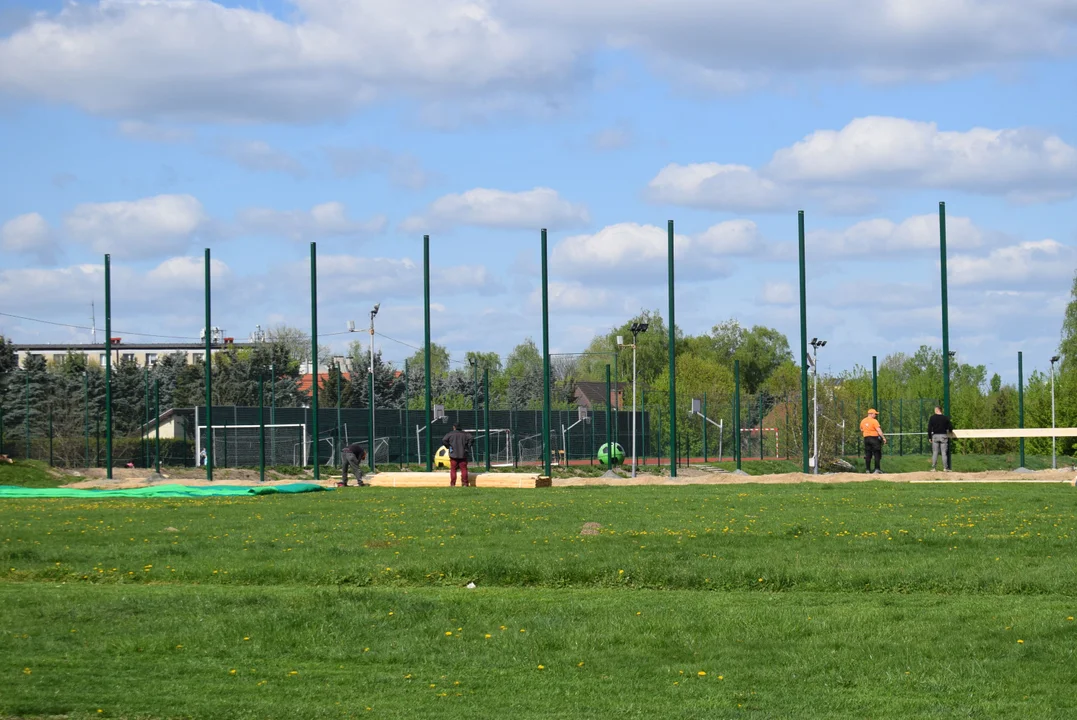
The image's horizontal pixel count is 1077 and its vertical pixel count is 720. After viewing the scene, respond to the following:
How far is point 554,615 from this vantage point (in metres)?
12.5

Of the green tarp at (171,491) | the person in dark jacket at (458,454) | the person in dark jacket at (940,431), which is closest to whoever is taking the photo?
the green tarp at (171,491)

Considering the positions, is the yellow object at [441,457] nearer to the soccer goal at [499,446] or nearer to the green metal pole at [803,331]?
the soccer goal at [499,446]

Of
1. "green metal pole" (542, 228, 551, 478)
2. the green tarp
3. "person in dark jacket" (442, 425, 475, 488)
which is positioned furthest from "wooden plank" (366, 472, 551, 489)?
"green metal pole" (542, 228, 551, 478)

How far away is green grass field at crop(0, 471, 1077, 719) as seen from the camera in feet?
31.3

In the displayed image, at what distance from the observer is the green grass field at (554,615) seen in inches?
376

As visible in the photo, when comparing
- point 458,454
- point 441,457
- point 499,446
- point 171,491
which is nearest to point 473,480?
point 458,454

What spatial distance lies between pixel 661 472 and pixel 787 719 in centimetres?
4166

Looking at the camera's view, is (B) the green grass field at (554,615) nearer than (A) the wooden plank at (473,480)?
Yes

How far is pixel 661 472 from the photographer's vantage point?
50.2m

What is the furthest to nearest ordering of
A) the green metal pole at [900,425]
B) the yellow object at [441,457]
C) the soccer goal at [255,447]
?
the green metal pole at [900,425] → the yellow object at [441,457] → the soccer goal at [255,447]

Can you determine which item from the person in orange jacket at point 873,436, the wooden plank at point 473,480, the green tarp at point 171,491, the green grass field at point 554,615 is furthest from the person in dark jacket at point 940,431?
the green tarp at point 171,491

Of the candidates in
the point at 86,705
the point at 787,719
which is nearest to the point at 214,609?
the point at 86,705

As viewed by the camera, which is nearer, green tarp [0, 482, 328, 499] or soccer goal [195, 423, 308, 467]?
green tarp [0, 482, 328, 499]

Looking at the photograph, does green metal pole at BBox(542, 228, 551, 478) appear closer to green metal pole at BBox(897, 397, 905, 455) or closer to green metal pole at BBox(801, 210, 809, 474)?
green metal pole at BBox(801, 210, 809, 474)
